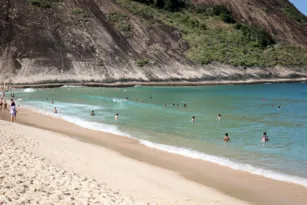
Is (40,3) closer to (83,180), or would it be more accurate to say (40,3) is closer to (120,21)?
(120,21)

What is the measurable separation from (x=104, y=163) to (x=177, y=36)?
75146 mm

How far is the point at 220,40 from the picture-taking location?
302ft

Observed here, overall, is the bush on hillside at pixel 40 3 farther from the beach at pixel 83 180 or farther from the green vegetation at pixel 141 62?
the beach at pixel 83 180

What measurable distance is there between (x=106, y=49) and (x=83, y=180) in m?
64.4

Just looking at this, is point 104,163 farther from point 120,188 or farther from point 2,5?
point 2,5

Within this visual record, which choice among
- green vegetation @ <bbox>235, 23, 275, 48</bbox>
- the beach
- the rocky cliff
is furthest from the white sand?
green vegetation @ <bbox>235, 23, 275, 48</bbox>

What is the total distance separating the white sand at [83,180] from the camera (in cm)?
936

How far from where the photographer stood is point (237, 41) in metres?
93.9

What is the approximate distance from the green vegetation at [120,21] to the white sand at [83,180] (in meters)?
67.9

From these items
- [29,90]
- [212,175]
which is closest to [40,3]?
[29,90]

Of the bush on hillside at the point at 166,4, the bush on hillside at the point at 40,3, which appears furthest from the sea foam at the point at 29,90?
the bush on hillside at the point at 166,4

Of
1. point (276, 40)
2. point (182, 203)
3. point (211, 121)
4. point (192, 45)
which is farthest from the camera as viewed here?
point (276, 40)

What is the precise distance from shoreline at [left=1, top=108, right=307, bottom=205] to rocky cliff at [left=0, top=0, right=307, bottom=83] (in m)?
46.4

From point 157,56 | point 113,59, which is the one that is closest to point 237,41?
point 157,56
